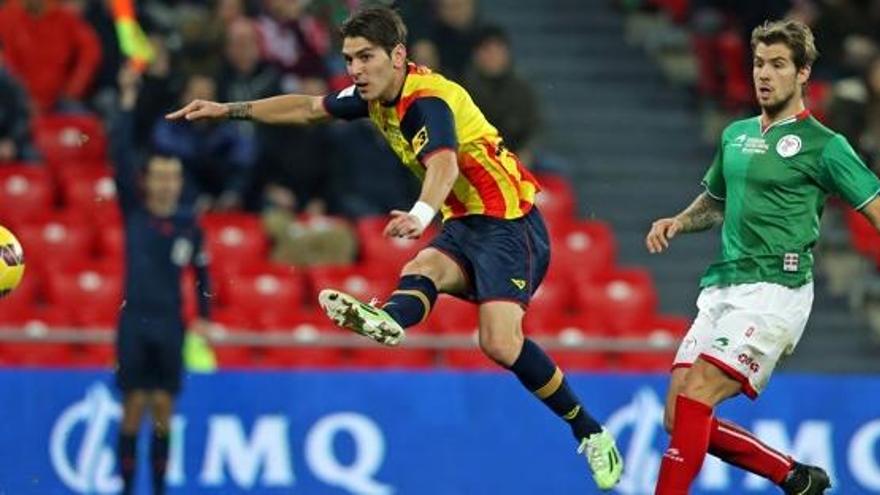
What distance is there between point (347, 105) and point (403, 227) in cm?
169

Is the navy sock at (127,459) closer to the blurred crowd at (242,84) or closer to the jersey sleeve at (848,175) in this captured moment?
the blurred crowd at (242,84)

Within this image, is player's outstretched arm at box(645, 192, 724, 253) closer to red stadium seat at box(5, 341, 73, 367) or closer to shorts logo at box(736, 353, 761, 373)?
shorts logo at box(736, 353, 761, 373)

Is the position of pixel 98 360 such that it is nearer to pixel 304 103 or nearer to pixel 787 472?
pixel 304 103

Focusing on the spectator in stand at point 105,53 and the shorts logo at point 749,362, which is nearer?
the shorts logo at point 749,362

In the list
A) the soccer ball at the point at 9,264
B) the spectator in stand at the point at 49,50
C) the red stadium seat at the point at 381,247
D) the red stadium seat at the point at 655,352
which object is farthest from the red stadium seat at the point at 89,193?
the soccer ball at the point at 9,264

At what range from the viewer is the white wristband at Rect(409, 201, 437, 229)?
10.8 metres

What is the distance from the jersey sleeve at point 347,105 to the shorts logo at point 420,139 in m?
0.58

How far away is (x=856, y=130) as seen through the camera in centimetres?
1950

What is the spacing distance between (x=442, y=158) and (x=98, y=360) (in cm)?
583

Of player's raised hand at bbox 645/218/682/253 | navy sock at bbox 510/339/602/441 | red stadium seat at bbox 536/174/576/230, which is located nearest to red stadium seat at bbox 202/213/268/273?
red stadium seat at bbox 536/174/576/230

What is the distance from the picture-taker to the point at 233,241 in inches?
703

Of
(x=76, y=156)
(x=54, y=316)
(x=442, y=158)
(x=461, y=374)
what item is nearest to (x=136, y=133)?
(x=76, y=156)

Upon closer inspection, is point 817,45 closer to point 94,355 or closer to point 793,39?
point 94,355

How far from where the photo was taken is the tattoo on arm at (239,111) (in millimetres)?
12195
